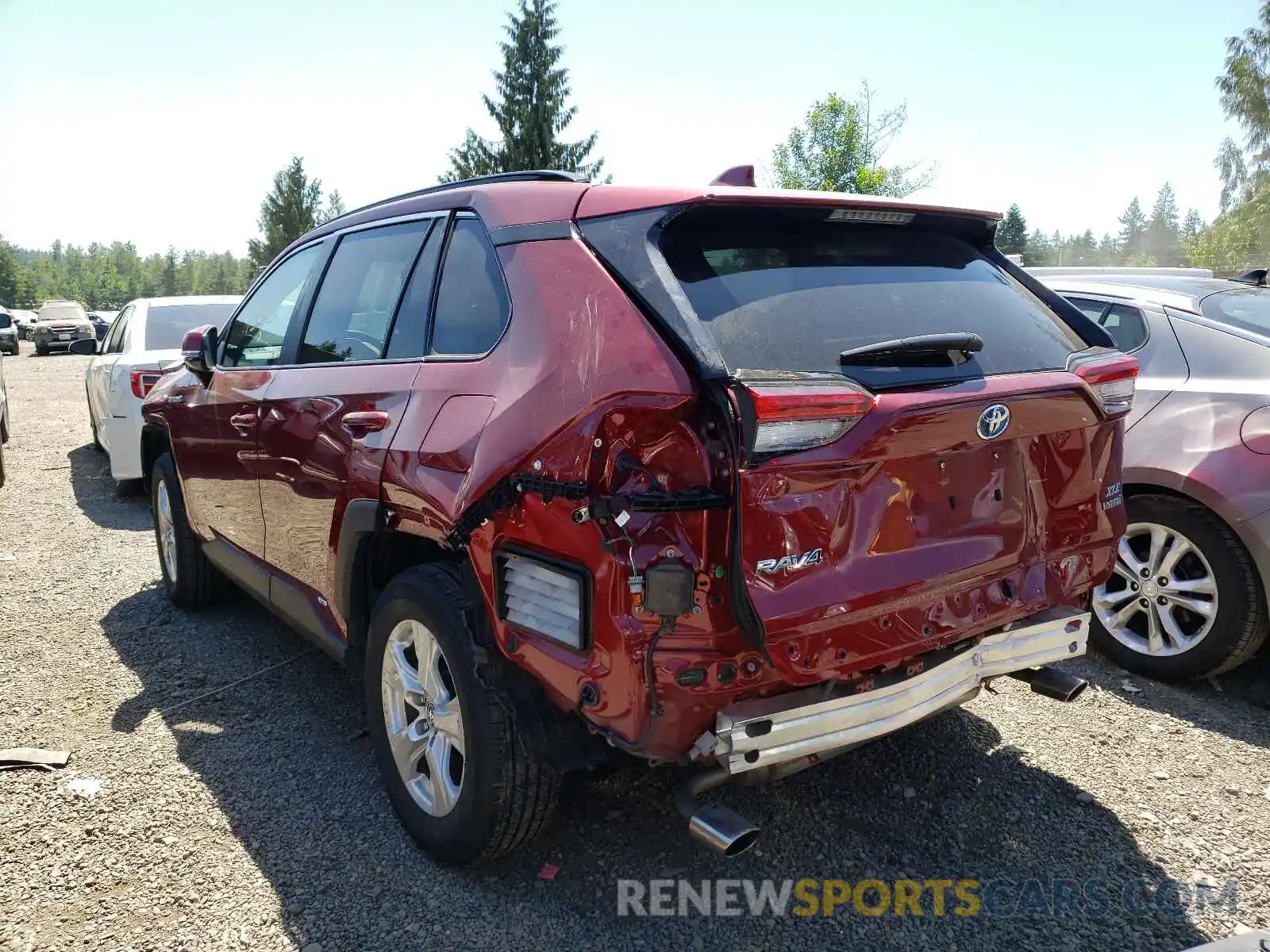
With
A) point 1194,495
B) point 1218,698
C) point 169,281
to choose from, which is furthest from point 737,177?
point 169,281

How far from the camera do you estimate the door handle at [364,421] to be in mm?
2822

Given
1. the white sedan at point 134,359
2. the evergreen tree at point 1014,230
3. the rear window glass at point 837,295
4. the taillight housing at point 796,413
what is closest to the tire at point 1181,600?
the rear window glass at point 837,295

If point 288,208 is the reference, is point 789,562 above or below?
below

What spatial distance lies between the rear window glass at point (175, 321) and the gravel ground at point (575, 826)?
4.10 metres

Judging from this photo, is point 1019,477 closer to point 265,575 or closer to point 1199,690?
point 1199,690

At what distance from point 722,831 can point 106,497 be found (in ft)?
25.5

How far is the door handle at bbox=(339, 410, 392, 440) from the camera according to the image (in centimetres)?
282

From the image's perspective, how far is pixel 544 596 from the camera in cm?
221

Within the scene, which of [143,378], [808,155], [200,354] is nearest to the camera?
[200,354]

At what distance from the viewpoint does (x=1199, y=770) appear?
3324 mm

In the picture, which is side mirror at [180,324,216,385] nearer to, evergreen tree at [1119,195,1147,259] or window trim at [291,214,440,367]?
window trim at [291,214,440,367]

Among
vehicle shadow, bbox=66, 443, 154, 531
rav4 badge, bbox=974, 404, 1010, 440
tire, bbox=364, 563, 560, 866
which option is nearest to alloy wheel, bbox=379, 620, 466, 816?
tire, bbox=364, 563, 560, 866

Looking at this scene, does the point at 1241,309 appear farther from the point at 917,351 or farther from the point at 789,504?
the point at 789,504

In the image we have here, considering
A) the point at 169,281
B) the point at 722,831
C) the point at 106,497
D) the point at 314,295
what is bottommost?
the point at 106,497
